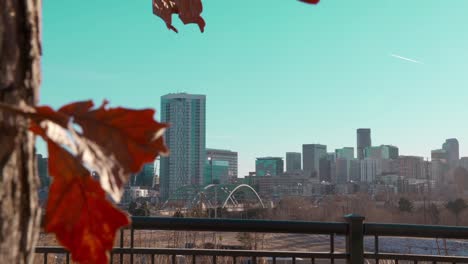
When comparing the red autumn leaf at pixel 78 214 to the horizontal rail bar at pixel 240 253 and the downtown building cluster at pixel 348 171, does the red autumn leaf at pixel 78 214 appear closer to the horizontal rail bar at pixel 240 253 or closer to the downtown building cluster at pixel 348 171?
the horizontal rail bar at pixel 240 253

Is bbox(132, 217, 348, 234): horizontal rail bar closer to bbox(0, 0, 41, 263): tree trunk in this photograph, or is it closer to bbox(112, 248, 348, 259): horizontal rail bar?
bbox(112, 248, 348, 259): horizontal rail bar

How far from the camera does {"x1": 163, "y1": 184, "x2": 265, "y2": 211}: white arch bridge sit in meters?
9.92

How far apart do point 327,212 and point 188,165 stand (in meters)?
39.3

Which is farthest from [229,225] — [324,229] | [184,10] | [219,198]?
[219,198]

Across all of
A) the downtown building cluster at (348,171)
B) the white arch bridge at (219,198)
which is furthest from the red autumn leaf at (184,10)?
the downtown building cluster at (348,171)

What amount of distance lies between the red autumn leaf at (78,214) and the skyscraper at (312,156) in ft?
208

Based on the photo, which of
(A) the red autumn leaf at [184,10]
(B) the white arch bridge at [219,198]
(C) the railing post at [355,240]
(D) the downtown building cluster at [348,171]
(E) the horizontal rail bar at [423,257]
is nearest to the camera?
(A) the red autumn leaf at [184,10]

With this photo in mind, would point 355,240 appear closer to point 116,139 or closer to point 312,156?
point 116,139

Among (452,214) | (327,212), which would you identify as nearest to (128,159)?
(327,212)

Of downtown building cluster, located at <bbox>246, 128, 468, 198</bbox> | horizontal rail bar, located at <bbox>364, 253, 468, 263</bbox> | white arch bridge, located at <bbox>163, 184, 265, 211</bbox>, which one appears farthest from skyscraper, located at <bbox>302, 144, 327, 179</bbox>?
horizontal rail bar, located at <bbox>364, 253, 468, 263</bbox>

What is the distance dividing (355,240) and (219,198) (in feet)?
49.9

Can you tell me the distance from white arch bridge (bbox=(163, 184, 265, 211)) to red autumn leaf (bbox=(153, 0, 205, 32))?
6.76 meters

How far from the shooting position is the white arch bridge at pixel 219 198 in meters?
9.92

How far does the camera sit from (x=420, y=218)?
23812 millimetres
